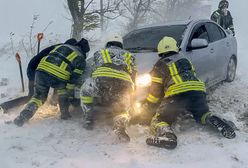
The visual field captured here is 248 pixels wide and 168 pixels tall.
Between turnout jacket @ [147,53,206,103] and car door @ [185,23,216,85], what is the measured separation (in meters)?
1.09

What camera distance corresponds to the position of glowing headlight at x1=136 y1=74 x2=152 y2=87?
5.87 metres

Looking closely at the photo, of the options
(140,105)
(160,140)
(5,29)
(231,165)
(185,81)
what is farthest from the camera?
(5,29)

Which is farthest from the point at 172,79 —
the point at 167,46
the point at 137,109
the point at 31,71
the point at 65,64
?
the point at 31,71

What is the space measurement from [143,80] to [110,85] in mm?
646

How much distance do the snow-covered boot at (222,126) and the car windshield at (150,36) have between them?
1819mm

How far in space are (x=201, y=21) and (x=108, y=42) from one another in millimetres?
2563

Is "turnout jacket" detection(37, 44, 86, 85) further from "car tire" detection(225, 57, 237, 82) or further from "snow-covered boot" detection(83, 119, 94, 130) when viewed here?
"car tire" detection(225, 57, 237, 82)

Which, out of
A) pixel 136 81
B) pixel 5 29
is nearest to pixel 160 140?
pixel 136 81

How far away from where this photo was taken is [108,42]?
6004mm

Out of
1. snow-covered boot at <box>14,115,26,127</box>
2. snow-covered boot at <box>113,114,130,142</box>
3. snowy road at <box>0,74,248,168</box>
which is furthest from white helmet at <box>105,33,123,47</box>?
snow-covered boot at <box>14,115,26,127</box>

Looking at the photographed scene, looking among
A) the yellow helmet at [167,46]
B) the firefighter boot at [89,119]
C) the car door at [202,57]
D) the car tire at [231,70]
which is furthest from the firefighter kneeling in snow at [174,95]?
the car tire at [231,70]

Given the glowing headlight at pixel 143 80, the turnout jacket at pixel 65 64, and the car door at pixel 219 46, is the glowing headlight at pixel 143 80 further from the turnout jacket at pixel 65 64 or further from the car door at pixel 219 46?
the car door at pixel 219 46

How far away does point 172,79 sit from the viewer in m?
5.41

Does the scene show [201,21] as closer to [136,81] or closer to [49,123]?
[136,81]
